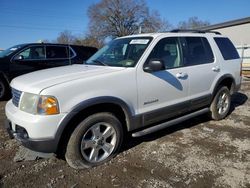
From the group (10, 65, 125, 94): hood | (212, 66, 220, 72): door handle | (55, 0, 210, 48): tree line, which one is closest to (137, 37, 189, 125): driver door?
(10, 65, 125, 94): hood

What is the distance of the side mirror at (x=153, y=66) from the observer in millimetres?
3618

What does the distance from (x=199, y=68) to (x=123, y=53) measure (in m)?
1.54

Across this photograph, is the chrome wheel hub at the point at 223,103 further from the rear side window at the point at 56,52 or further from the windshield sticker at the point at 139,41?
the rear side window at the point at 56,52

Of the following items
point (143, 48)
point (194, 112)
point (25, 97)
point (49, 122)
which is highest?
point (143, 48)

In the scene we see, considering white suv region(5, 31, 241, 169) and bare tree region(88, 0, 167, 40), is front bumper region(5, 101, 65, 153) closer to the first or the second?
white suv region(5, 31, 241, 169)

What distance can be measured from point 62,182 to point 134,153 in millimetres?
1243

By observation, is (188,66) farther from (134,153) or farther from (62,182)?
(62,182)

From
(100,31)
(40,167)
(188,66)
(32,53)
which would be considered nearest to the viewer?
(40,167)

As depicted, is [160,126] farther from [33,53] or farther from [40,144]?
[33,53]

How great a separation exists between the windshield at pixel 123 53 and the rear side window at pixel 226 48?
2096 millimetres

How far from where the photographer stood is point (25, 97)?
311cm

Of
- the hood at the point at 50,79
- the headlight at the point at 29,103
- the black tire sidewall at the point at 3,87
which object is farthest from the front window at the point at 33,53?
the headlight at the point at 29,103

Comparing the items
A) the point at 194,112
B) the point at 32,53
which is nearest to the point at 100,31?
the point at 32,53

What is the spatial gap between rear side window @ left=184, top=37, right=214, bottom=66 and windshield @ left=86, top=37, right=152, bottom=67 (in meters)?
0.90
